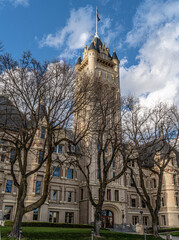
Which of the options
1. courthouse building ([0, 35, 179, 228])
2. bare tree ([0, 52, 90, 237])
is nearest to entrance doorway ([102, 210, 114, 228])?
courthouse building ([0, 35, 179, 228])

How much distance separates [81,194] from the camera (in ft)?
131

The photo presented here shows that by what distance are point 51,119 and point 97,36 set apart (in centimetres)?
4750

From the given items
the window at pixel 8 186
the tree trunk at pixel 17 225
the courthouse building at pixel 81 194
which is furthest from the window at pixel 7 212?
the tree trunk at pixel 17 225

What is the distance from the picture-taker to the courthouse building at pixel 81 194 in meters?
33.5

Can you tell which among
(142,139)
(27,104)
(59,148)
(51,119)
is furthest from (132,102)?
(59,148)

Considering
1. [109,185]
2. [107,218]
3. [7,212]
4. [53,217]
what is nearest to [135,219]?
[107,218]

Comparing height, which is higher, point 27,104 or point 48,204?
point 27,104

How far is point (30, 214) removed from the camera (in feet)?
107

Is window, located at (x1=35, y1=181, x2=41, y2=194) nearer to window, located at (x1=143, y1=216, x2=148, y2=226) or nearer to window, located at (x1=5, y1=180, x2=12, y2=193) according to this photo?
window, located at (x1=5, y1=180, x2=12, y2=193)

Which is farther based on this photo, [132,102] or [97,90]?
[132,102]

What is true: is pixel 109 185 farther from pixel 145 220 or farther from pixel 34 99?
pixel 34 99

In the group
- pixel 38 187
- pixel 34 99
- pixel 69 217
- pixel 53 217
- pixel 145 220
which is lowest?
pixel 145 220

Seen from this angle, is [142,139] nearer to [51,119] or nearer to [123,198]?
[51,119]

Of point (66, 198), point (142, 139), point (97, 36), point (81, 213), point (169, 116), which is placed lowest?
point (81, 213)
